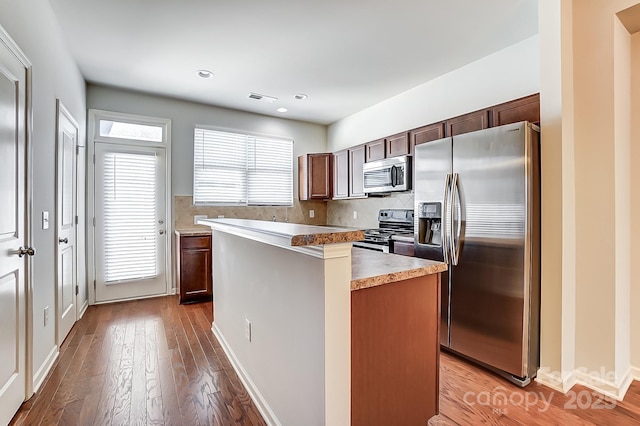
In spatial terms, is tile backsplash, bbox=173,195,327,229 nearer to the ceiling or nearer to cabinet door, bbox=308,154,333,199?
cabinet door, bbox=308,154,333,199

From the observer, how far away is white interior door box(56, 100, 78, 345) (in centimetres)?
259

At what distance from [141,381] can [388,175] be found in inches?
125

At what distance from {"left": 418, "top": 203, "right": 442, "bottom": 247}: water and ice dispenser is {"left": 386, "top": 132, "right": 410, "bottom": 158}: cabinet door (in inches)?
47.7

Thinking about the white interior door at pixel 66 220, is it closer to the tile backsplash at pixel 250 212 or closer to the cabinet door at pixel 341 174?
the tile backsplash at pixel 250 212

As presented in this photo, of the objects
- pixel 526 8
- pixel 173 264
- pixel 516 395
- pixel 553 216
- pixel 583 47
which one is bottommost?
pixel 516 395

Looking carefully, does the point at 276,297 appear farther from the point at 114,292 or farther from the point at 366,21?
the point at 114,292

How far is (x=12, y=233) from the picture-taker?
1724mm

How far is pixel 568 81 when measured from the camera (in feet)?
6.78

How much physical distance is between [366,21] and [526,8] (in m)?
1.20

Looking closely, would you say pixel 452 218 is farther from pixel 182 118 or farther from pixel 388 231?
pixel 182 118

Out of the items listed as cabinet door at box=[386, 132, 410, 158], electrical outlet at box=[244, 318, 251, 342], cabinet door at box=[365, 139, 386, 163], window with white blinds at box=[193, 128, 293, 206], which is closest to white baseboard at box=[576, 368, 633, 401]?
electrical outlet at box=[244, 318, 251, 342]

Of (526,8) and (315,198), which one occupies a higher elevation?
(526,8)

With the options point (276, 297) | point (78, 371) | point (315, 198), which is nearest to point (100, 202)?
point (78, 371)

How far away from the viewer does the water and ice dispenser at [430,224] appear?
2.62 m
